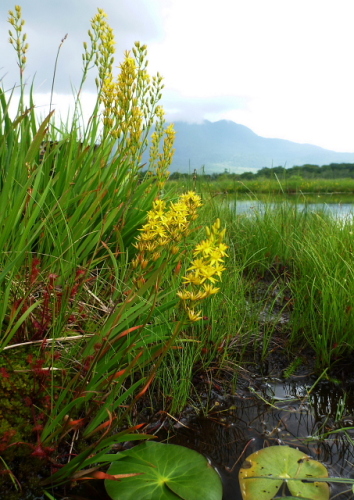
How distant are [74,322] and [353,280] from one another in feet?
6.51

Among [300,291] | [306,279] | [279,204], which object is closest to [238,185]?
[279,204]

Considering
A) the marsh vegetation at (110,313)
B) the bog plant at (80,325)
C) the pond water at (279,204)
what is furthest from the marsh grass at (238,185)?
the bog plant at (80,325)

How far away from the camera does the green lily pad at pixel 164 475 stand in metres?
1.58

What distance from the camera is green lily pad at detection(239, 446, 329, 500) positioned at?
1.65m

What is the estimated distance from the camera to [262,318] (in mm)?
3170

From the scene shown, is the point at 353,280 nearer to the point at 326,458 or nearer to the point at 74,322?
the point at 326,458

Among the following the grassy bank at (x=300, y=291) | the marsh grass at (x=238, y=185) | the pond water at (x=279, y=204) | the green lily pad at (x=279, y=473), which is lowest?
the green lily pad at (x=279, y=473)

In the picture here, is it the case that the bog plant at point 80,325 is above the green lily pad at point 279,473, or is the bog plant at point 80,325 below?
above

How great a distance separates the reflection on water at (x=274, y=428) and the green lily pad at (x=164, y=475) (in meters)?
0.10

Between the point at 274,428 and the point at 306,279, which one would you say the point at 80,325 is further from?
the point at 306,279

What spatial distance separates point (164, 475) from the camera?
5.50ft

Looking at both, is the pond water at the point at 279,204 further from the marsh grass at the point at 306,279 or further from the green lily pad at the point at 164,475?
the green lily pad at the point at 164,475

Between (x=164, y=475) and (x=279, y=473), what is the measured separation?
52 centimetres

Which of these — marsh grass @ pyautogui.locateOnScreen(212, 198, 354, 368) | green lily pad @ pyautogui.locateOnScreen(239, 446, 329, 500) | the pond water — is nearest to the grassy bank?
marsh grass @ pyautogui.locateOnScreen(212, 198, 354, 368)
